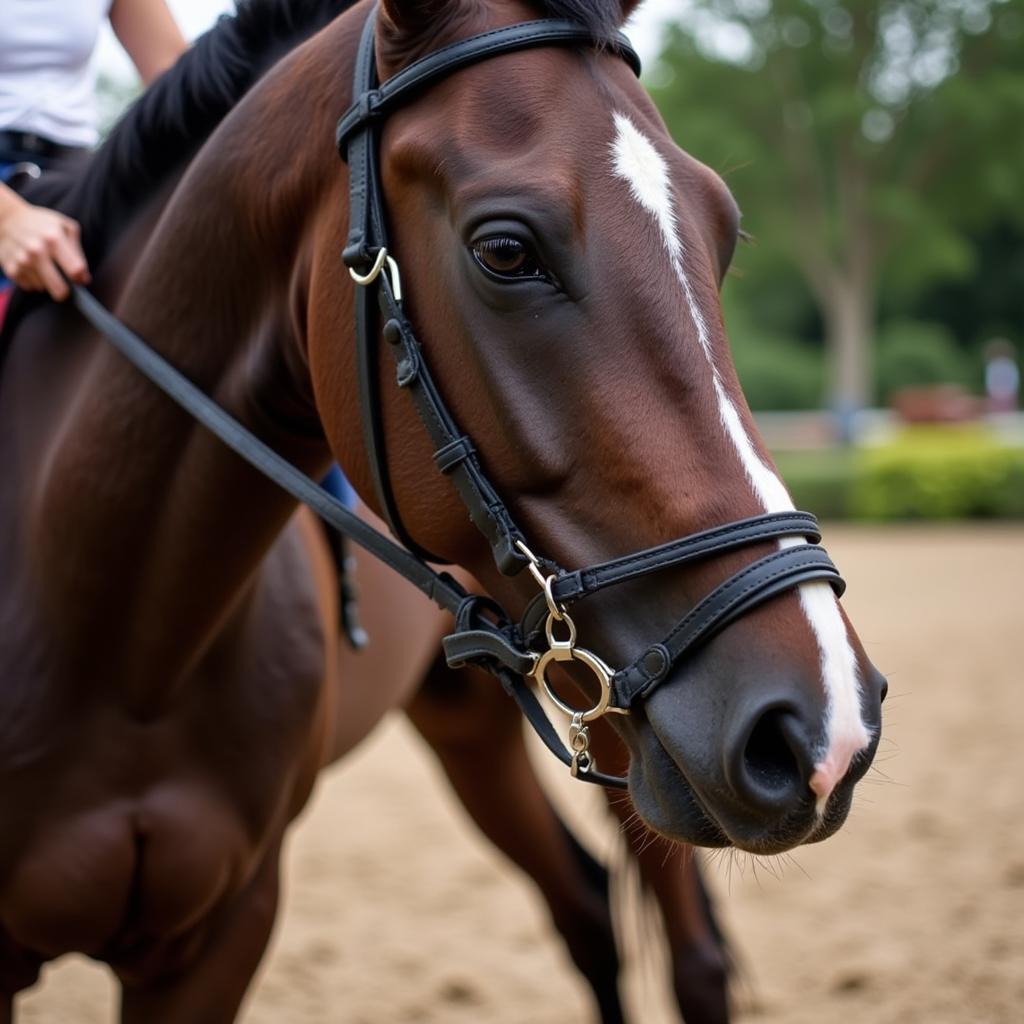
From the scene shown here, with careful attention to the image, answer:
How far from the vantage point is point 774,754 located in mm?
1618

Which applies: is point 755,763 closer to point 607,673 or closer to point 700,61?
point 607,673

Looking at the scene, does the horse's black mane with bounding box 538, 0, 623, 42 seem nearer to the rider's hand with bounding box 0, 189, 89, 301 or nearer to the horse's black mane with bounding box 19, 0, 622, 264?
the horse's black mane with bounding box 19, 0, 622, 264

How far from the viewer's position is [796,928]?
5.30 meters

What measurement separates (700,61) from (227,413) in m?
31.0

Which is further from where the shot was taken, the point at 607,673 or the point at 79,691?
the point at 79,691

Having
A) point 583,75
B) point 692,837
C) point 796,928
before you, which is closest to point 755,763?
point 692,837

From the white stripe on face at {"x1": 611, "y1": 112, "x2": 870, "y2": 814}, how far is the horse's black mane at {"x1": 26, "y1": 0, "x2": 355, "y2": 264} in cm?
89

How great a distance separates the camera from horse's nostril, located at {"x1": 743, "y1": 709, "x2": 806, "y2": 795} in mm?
1550

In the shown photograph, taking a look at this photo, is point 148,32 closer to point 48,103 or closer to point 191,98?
point 48,103

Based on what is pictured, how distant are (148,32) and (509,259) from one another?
1.68 meters

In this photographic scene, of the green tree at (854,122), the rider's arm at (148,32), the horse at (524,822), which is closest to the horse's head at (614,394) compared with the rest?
the rider's arm at (148,32)

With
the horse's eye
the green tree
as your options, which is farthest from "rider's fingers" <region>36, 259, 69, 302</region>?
the green tree

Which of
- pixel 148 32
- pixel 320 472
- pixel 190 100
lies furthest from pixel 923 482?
pixel 190 100

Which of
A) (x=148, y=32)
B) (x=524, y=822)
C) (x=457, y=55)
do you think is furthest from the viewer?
(x=524, y=822)
